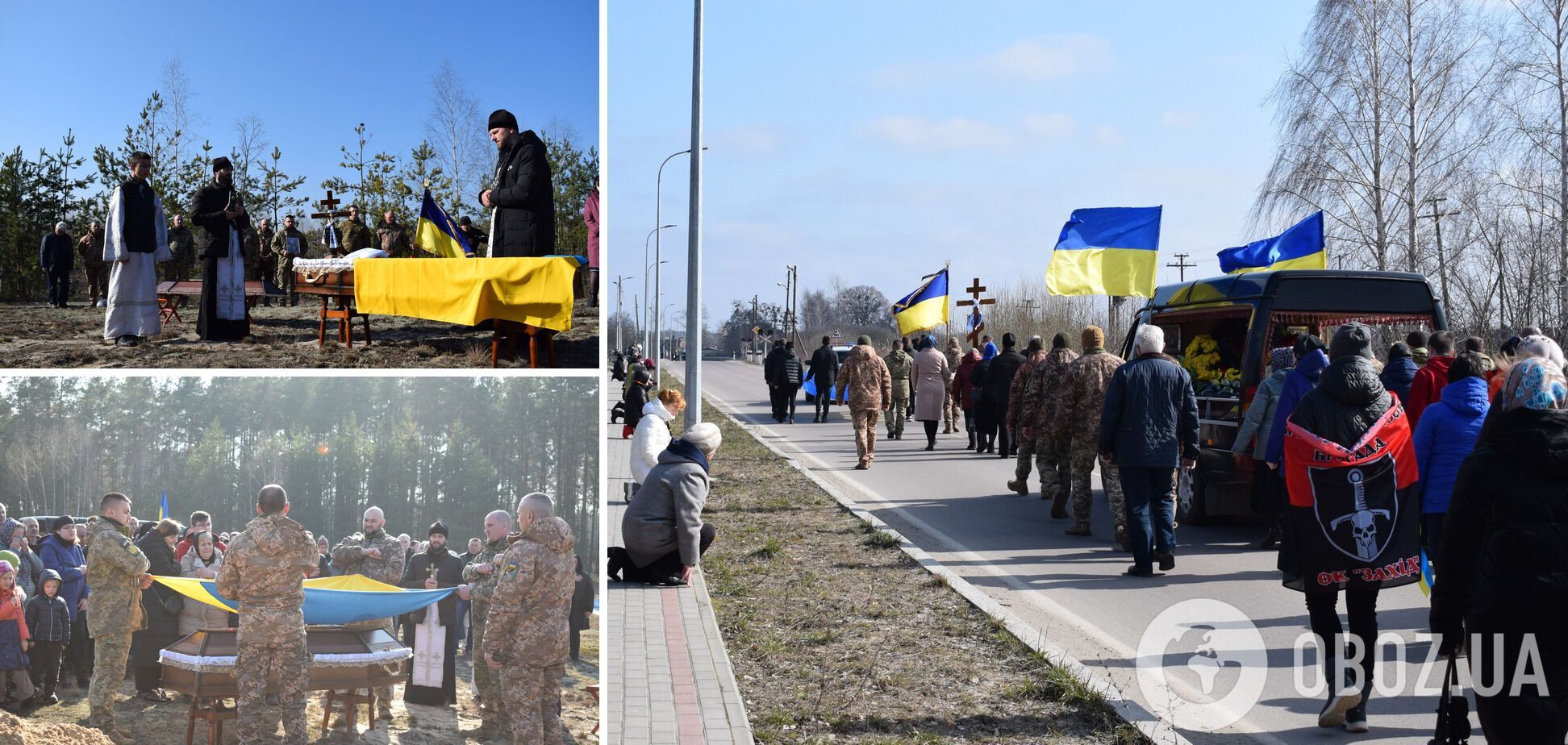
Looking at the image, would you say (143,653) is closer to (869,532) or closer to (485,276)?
(485,276)

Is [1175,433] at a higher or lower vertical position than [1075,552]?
higher

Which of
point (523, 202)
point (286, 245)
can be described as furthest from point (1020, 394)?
point (523, 202)

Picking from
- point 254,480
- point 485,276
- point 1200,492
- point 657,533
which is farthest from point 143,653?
point 1200,492

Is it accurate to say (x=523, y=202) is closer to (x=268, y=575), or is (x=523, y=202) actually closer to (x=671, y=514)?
(x=268, y=575)

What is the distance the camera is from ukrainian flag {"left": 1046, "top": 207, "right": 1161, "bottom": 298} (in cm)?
1481

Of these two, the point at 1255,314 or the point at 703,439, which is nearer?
the point at 703,439

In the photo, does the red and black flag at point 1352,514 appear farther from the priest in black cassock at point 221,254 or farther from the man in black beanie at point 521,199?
the priest in black cassock at point 221,254

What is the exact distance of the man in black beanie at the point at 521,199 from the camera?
11.1 feet

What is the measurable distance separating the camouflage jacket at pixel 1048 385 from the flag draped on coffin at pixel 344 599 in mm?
7960

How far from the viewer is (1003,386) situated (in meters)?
16.9

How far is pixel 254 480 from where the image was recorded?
3254mm

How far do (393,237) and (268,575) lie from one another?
7.94ft

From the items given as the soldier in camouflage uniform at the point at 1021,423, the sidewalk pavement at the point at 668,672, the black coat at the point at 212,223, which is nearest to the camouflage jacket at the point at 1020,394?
the soldier in camouflage uniform at the point at 1021,423

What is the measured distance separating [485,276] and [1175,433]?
647cm
